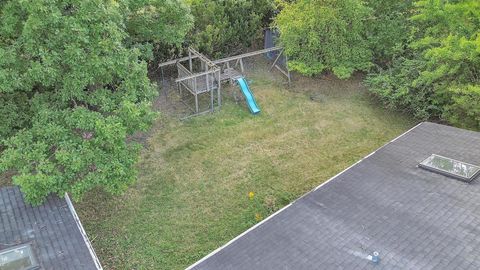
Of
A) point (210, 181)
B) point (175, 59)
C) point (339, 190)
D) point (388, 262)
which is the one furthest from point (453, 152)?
point (175, 59)

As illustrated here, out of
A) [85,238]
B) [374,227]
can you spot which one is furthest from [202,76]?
[374,227]

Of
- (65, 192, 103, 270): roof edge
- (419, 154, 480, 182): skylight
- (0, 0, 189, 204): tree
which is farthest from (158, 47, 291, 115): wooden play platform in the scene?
(419, 154, 480, 182): skylight

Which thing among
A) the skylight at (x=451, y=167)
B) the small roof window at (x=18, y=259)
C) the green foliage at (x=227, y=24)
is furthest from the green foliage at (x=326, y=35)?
the small roof window at (x=18, y=259)

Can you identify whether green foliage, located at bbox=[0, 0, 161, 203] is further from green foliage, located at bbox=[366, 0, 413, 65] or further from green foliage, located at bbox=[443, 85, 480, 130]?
green foliage, located at bbox=[366, 0, 413, 65]

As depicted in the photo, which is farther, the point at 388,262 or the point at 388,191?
the point at 388,191

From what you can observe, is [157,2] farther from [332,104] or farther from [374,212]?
[374,212]

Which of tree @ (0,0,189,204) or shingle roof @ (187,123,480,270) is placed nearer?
shingle roof @ (187,123,480,270)
